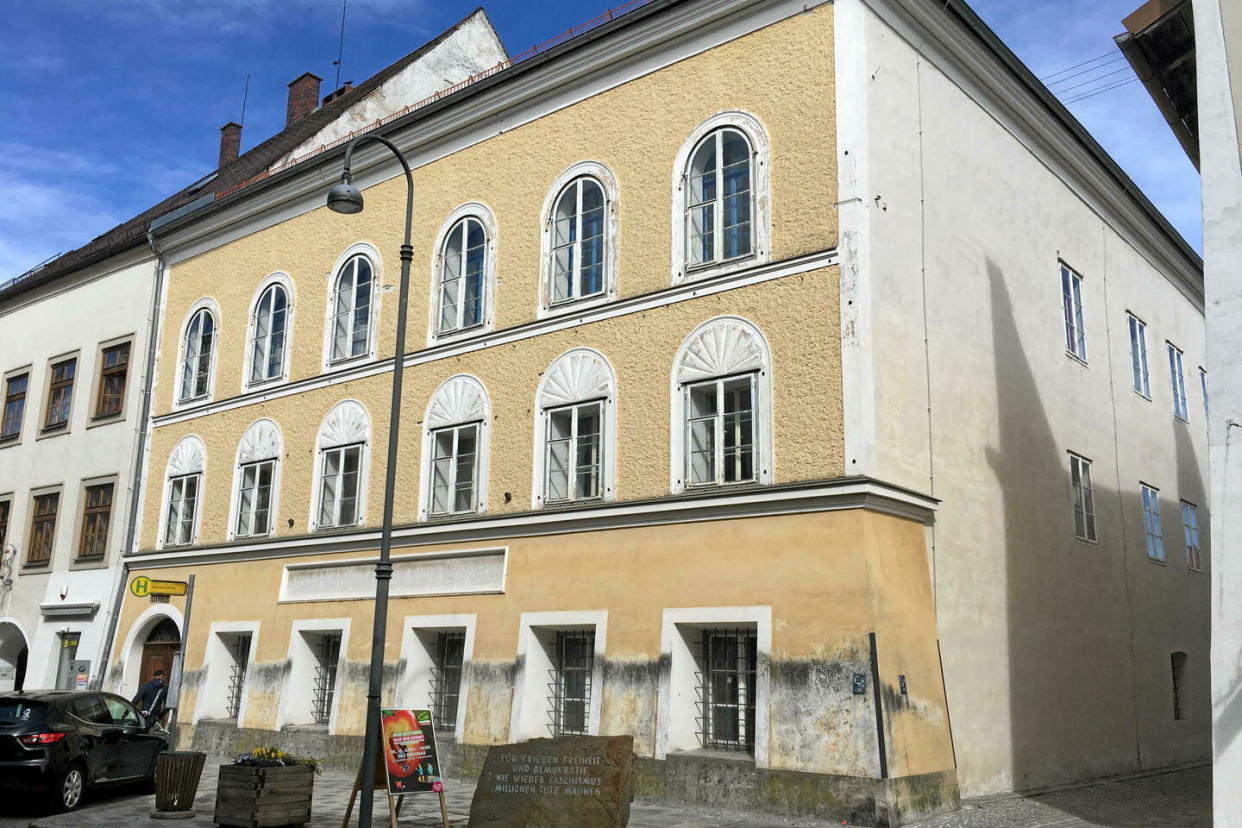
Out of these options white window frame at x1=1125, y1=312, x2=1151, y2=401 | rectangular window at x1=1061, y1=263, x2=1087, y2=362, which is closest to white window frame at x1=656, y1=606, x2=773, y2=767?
rectangular window at x1=1061, y1=263, x2=1087, y2=362

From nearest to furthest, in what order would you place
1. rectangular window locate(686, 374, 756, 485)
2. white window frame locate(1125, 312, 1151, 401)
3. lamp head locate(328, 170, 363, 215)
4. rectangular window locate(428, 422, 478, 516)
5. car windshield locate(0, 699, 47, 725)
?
lamp head locate(328, 170, 363, 215) < car windshield locate(0, 699, 47, 725) < rectangular window locate(686, 374, 756, 485) < rectangular window locate(428, 422, 478, 516) < white window frame locate(1125, 312, 1151, 401)

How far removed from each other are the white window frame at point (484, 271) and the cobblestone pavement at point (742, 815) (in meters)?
7.60

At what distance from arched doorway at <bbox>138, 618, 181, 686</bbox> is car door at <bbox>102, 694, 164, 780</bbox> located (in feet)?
26.3

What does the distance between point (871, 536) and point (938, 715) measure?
2.58 m

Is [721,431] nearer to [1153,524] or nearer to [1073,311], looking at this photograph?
[1073,311]

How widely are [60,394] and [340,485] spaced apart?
12.4 meters

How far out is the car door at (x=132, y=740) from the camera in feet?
52.5

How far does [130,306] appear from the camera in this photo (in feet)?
92.1

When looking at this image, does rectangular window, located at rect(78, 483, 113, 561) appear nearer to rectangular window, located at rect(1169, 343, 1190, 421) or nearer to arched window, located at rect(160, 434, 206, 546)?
arched window, located at rect(160, 434, 206, 546)

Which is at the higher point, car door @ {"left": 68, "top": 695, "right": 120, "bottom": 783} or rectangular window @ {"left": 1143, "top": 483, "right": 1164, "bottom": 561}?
rectangular window @ {"left": 1143, "top": 483, "right": 1164, "bottom": 561}

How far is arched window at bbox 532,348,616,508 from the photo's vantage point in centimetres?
1753

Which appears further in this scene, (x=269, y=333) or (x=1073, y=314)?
(x=269, y=333)

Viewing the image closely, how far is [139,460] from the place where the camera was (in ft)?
86.6

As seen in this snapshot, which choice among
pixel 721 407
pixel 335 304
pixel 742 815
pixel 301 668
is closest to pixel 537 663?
pixel 742 815
